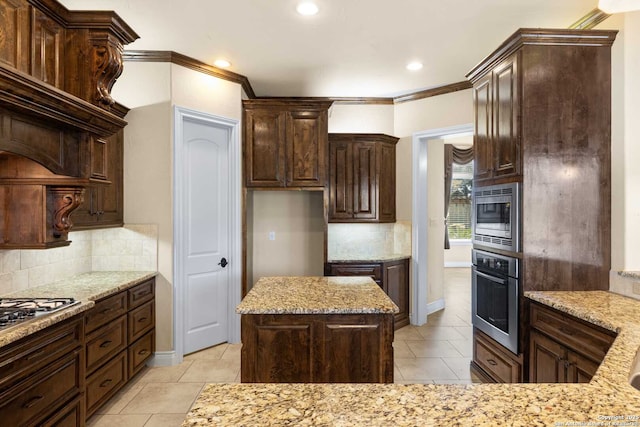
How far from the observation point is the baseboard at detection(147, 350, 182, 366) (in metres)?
3.38

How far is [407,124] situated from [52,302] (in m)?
4.08

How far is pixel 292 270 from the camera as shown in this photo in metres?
4.74

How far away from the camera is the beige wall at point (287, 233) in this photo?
470 centimetres

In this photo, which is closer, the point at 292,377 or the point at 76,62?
the point at 292,377

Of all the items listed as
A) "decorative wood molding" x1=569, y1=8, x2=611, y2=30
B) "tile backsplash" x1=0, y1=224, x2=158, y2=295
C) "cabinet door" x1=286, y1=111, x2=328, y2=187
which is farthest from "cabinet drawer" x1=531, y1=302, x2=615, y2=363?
"tile backsplash" x1=0, y1=224, x2=158, y2=295

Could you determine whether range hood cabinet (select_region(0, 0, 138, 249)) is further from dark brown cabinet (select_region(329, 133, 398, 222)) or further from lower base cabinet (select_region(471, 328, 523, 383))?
lower base cabinet (select_region(471, 328, 523, 383))

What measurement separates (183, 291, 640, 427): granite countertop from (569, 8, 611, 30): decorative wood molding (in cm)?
264

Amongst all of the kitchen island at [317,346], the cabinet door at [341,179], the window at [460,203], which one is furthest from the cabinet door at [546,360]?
the window at [460,203]

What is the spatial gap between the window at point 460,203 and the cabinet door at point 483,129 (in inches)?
230

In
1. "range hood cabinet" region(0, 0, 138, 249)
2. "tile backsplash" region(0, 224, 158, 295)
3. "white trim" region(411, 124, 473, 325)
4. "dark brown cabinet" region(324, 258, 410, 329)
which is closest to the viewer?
"range hood cabinet" region(0, 0, 138, 249)

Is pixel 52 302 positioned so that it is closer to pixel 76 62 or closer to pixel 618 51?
pixel 76 62

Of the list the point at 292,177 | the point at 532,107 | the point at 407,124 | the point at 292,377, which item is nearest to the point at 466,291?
the point at 407,124

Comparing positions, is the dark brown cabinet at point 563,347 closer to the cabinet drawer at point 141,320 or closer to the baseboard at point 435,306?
the baseboard at point 435,306

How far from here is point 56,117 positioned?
1976mm
